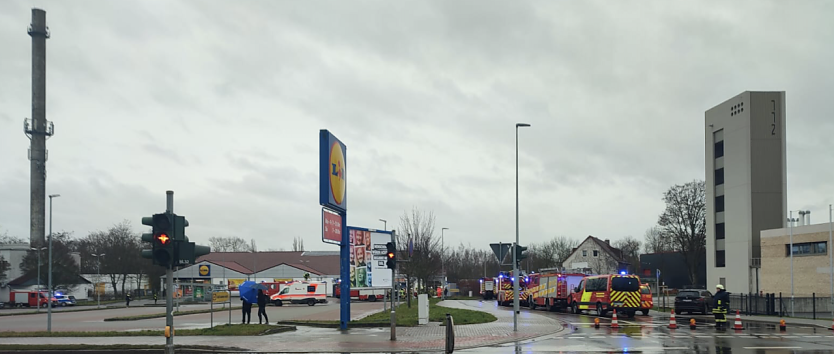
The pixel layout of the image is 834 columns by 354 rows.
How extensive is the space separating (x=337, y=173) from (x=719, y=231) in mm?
54639

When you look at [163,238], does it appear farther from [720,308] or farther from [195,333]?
[720,308]

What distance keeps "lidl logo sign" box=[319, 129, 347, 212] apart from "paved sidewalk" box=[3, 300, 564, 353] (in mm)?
4687

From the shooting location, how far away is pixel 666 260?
95.2 metres

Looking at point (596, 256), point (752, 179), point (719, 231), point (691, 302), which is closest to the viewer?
point (691, 302)

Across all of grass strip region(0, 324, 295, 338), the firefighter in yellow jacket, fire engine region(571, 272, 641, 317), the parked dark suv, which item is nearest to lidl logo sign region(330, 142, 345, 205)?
grass strip region(0, 324, 295, 338)

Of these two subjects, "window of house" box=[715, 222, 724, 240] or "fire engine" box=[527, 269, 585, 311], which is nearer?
"fire engine" box=[527, 269, 585, 311]

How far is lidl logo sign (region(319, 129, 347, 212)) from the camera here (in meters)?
24.8

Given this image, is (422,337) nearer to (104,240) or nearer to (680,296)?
(680,296)

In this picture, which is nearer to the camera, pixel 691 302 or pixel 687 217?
pixel 691 302

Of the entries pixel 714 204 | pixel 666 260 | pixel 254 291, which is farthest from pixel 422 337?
pixel 666 260

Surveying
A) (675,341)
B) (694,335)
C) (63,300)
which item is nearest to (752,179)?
(694,335)

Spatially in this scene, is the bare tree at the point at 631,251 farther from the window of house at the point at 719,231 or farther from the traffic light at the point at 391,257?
the traffic light at the point at 391,257

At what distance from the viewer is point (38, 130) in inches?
3349

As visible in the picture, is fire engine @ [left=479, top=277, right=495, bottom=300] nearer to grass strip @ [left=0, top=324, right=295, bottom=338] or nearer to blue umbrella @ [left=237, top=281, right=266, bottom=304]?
blue umbrella @ [left=237, top=281, right=266, bottom=304]
